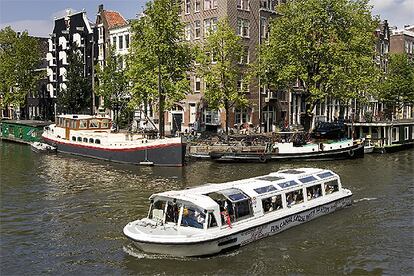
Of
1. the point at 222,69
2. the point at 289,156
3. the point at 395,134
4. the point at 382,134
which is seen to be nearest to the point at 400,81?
the point at 395,134

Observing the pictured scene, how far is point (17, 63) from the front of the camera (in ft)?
266

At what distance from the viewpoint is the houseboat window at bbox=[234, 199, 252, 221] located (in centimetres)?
2012

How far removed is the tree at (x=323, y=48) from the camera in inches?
2048

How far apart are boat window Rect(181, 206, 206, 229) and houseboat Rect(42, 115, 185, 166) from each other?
21.7 meters

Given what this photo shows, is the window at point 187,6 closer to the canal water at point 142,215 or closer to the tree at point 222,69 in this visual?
the tree at point 222,69

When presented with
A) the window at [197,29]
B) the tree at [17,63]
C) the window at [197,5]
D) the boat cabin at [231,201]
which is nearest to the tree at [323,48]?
the window at [197,29]

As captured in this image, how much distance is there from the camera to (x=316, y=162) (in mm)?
44812

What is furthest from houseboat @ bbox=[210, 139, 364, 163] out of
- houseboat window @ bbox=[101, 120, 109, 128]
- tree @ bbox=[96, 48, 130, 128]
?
tree @ bbox=[96, 48, 130, 128]

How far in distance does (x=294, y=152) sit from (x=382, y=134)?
14052 millimetres

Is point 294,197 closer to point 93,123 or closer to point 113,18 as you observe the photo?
point 93,123

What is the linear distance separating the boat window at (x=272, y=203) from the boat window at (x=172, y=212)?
4118mm

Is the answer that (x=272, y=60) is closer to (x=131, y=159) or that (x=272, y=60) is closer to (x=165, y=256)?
(x=131, y=159)

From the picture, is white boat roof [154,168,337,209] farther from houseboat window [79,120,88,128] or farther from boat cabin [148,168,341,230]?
houseboat window [79,120,88,128]

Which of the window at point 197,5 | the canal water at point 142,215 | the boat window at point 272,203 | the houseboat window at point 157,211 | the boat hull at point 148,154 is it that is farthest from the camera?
the window at point 197,5
